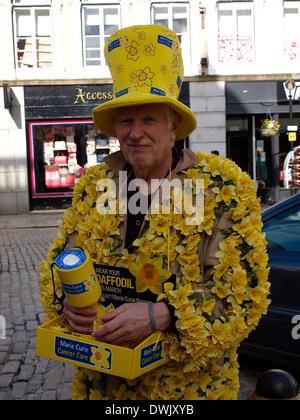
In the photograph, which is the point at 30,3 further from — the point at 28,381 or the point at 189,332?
the point at 189,332

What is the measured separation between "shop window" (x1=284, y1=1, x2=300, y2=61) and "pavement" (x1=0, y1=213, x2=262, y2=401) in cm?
1105

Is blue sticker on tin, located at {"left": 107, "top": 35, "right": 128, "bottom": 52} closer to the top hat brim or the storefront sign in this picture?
the top hat brim

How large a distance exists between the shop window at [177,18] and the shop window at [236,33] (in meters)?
1.13

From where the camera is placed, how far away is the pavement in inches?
135

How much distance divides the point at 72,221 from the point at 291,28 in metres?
15.5

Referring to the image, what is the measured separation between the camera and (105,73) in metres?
14.9

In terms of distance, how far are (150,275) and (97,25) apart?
48.0 feet

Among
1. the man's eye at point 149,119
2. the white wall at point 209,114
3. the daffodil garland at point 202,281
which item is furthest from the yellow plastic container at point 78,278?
the white wall at point 209,114

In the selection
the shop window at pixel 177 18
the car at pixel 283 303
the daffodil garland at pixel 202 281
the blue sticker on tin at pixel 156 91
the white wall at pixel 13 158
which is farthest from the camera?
the shop window at pixel 177 18

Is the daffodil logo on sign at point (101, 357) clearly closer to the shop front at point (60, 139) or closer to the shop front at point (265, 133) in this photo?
the shop front at point (60, 139)

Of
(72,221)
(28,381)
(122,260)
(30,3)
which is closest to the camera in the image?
(122,260)

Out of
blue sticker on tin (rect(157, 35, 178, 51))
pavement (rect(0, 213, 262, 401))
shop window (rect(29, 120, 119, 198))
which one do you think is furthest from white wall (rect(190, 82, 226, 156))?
blue sticker on tin (rect(157, 35, 178, 51))

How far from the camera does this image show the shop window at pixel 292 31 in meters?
15.0
